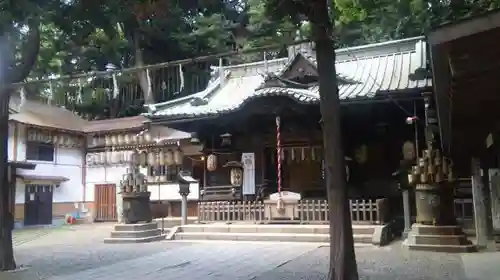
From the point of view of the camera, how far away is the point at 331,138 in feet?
22.5

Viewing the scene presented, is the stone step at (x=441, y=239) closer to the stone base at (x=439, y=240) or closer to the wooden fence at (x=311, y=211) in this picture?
the stone base at (x=439, y=240)

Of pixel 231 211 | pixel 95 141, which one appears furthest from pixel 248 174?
pixel 95 141

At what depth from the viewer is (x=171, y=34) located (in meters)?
29.5

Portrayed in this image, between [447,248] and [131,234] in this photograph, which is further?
[131,234]

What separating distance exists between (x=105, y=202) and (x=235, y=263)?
62.0 feet

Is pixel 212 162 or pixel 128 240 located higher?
pixel 212 162

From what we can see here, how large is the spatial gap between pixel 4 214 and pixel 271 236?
7.54m

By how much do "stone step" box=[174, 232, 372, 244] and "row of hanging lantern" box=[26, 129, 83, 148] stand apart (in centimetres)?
1324

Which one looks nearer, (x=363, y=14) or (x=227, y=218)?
(x=363, y=14)

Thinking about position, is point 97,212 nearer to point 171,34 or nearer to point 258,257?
point 171,34

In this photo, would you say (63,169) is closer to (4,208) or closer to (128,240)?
(128,240)

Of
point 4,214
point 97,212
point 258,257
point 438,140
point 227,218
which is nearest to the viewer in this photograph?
point 4,214

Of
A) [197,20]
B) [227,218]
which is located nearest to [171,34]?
[197,20]

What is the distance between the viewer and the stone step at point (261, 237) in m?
13.6
